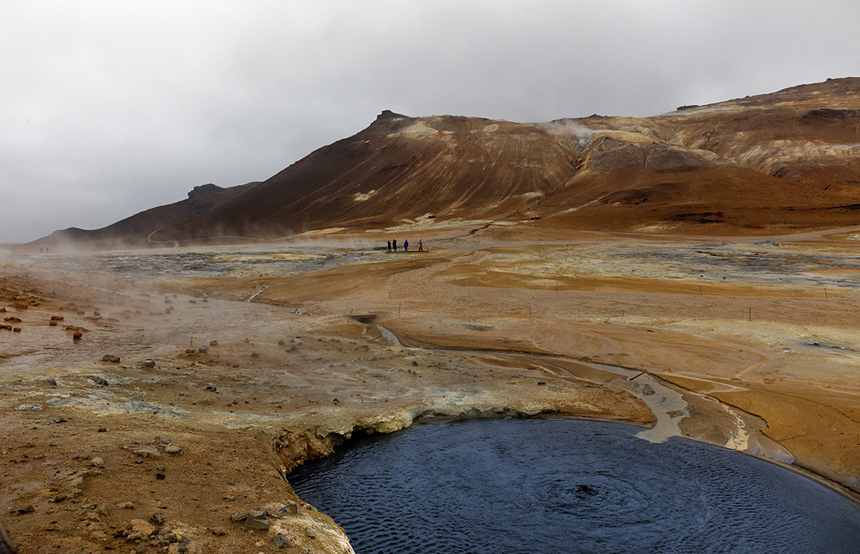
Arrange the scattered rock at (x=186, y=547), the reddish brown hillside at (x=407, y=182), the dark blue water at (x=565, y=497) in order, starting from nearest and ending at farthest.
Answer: the scattered rock at (x=186, y=547) → the dark blue water at (x=565, y=497) → the reddish brown hillside at (x=407, y=182)

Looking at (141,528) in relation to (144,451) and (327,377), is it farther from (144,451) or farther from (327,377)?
(327,377)

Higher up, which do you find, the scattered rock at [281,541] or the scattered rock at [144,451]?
the scattered rock at [144,451]

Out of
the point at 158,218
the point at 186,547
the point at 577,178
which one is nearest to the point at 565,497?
the point at 186,547

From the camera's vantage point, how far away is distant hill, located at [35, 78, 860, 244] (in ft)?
256

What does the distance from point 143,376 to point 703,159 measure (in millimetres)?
105088

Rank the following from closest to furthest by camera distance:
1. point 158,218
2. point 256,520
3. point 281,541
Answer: point 281,541
point 256,520
point 158,218

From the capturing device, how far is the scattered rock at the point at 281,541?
632 centimetres

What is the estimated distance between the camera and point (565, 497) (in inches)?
372

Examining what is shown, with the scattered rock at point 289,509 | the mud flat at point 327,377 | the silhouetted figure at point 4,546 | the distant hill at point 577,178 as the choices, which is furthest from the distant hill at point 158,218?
the silhouetted figure at point 4,546

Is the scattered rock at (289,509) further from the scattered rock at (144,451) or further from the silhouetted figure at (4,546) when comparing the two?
the silhouetted figure at (4,546)

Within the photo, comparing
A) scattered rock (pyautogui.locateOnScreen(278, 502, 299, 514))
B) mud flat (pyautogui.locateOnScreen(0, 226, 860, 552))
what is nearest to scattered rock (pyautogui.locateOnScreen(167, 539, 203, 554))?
mud flat (pyautogui.locateOnScreen(0, 226, 860, 552))

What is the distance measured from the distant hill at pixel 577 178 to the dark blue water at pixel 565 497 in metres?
65.1

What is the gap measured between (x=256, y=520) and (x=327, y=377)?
323 inches

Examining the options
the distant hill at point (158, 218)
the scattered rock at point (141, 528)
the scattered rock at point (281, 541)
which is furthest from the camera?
the distant hill at point (158, 218)
